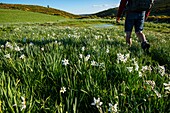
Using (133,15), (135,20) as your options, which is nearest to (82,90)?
(133,15)

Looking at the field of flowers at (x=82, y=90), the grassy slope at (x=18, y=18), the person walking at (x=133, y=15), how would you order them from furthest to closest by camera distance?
the grassy slope at (x=18, y=18), the person walking at (x=133, y=15), the field of flowers at (x=82, y=90)

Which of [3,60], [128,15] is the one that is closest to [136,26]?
[128,15]

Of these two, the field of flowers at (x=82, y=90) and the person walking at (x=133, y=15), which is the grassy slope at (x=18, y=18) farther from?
the field of flowers at (x=82, y=90)

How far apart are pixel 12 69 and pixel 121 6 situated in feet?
16.7

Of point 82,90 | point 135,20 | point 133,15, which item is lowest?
point 82,90

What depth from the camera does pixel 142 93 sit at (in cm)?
252

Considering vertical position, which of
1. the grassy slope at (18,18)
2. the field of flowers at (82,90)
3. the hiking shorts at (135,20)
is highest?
the hiking shorts at (135,20)

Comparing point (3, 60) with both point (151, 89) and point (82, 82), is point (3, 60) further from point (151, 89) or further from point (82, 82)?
point (151, 89)

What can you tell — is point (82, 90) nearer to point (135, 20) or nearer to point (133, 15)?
point (133, 15)

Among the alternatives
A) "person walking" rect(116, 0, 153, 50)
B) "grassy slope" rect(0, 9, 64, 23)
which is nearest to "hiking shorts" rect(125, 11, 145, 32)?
"person walking" rect(116, 0, 153, 50)

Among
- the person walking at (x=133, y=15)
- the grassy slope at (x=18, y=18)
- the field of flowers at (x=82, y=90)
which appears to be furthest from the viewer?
the grassy slope at (x=18, y=18)

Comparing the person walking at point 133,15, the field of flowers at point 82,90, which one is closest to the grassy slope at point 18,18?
the person walking at point 133,15

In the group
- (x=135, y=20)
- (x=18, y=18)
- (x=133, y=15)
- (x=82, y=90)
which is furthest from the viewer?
(x=18, y=18)

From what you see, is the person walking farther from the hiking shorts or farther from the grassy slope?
the grassy slope
